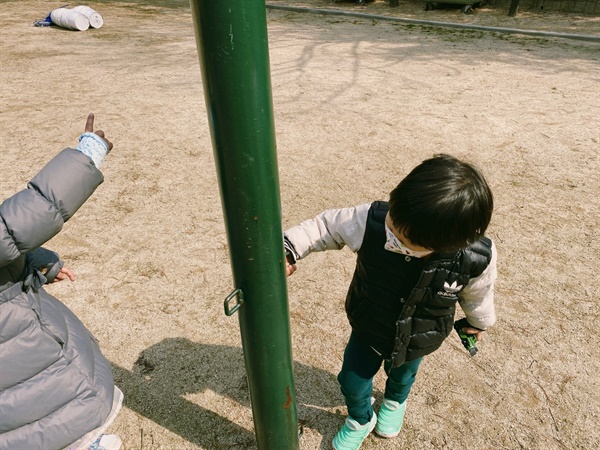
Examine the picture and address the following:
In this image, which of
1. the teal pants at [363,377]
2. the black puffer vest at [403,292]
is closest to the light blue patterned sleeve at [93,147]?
the black puffer vest at [403,292]

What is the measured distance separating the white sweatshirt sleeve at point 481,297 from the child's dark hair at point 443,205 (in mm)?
282

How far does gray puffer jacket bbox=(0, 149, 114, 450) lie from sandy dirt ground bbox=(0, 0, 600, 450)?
590 mm

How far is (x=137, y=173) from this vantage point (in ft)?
12.6

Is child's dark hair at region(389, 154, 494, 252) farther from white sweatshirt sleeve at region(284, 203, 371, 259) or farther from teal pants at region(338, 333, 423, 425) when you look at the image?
teal pants at region(338, 333, 423, 425)

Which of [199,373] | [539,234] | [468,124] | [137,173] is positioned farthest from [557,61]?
[199,373]

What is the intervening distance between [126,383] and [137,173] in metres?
2.02

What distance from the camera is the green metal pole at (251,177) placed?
39.2 inches

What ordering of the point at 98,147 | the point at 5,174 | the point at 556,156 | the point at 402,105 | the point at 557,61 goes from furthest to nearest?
the point at 557,61 → the point at 402,105 → the point at 556,156 → the point at 5,174 → the point at 98,147

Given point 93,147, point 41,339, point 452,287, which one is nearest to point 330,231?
point 452,287

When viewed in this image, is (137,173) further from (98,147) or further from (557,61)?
(557,61)

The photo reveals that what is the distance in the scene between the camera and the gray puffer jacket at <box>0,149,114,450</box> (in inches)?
50.9

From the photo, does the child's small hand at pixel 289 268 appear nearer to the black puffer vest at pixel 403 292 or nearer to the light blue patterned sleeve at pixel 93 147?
the black puffer vest at pixel 403 292

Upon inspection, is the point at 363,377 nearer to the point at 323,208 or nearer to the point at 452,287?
the point at 452,287

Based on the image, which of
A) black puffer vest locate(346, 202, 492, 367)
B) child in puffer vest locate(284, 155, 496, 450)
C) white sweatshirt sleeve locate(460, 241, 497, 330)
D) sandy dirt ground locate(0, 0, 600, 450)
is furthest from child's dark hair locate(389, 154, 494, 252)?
sandy dirt ground locate(0, 0, 600, 450)
